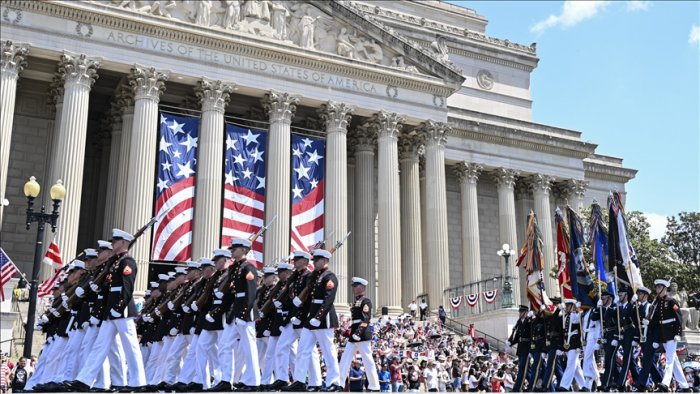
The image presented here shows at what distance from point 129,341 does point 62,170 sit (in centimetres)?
1862

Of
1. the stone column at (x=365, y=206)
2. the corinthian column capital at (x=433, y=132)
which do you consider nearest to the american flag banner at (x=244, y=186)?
the stone column at (x=365, y=206)

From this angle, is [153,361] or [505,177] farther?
[505,177]

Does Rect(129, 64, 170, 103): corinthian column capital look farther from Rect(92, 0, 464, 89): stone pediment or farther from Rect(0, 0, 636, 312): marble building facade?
Rect(92, 0, 464, 89): stone pediment

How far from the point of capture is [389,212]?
113ft

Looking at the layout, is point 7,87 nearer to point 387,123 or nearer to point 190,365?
point 387,123

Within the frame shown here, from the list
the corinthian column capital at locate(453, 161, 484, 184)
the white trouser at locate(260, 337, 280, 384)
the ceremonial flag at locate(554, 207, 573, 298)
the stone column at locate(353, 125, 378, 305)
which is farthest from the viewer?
the corinthian column capital at locate(453, 161, 484, 184)

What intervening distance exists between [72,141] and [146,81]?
13.1ft

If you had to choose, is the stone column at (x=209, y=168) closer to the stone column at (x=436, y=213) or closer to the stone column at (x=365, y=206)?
the stone column at (x=365, y=206)

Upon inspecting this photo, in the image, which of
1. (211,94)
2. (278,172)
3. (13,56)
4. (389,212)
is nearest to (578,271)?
(389,212)

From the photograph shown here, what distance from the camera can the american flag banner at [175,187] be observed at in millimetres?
29125

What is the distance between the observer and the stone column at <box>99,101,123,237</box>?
104 ft

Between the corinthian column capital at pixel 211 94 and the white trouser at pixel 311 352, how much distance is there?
67.5 feet

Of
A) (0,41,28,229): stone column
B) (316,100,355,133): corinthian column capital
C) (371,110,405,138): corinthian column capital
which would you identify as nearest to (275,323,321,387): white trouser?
(0,41,28,229): stone column

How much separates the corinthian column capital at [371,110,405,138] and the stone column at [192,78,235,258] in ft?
24.7
